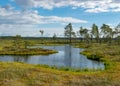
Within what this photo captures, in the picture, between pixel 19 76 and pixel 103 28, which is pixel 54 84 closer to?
pixel 19 76

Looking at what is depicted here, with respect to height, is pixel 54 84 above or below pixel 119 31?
below

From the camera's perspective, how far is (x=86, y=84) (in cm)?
3167

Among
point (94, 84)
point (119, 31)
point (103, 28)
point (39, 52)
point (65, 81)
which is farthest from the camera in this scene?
point (103, 28)

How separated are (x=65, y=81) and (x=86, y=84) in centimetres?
358

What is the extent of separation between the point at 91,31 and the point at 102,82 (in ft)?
553

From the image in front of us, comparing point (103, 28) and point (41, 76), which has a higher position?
point (103, 28)

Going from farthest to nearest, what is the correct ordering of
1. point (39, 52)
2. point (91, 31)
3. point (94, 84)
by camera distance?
1. point (91, 31)
2. point (39, 52)
3. point (94, 84)

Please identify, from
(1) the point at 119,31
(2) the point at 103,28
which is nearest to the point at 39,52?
(1) the point at 119,31

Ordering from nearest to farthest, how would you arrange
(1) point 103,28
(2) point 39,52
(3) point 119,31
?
(2) point 39,52
(3) point 119,31
(1) point 103,28

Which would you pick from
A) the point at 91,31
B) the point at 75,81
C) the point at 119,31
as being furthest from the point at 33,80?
the point at 91,31

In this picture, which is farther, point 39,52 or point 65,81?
point 39,52

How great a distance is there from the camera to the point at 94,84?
31406 mm

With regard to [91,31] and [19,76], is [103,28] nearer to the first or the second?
[91,31]

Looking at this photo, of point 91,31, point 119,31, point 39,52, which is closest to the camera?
point 39,52
